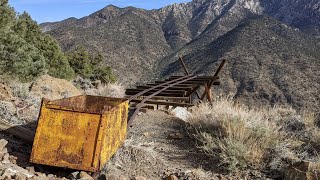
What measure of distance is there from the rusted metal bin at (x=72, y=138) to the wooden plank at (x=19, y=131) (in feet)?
3.24

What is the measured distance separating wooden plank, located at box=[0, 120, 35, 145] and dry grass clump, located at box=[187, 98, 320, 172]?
2437mm

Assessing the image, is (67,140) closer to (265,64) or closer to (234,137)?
(234,137)

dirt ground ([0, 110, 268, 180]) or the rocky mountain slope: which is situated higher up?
the rocky mountain slope

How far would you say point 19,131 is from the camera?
234 inches

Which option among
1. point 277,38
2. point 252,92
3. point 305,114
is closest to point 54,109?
point 305,114

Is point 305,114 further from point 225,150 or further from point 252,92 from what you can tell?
point 252,92

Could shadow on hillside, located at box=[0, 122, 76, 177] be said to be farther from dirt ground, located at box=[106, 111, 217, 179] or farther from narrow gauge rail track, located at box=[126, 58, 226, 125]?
narrow gauge rail track, located at box=[126, 58, 226, 125]

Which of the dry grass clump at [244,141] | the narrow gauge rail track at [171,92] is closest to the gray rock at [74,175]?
the dry grass clump at [244,141]

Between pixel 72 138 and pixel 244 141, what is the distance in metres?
2.61

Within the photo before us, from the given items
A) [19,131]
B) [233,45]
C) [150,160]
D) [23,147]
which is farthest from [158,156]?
[233,45]

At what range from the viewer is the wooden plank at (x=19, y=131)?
5.79m

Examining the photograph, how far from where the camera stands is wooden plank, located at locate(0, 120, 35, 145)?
228 inches

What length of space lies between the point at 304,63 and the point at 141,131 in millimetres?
46455

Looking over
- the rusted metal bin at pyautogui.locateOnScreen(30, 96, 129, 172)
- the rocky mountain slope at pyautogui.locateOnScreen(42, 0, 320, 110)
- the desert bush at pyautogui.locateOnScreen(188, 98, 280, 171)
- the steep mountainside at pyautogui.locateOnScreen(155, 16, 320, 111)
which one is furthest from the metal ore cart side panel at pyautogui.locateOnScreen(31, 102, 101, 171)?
the steep mountainside at pyautogui.locateOnScreen(155, 16, 320, 111)
